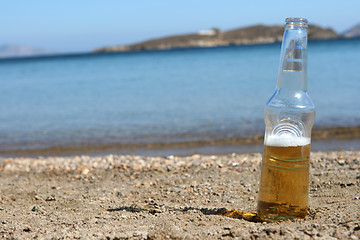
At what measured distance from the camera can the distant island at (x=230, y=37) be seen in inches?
5027

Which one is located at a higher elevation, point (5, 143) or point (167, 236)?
point (167, 236)

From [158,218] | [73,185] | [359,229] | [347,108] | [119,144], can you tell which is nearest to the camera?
[359,229]

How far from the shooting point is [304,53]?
3107mm

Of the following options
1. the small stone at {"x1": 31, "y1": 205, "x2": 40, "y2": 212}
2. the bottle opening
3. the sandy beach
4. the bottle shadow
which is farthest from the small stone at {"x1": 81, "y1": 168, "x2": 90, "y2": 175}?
the bottle opening

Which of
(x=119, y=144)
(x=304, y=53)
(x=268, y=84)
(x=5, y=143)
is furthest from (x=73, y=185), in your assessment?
(x=268, y=84)

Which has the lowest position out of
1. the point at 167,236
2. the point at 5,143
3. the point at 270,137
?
the point at 5,143

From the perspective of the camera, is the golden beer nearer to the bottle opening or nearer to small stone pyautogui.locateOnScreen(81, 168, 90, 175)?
the bottle opening

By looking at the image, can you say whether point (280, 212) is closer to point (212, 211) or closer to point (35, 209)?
point (212, 211)

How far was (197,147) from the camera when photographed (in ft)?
31.3

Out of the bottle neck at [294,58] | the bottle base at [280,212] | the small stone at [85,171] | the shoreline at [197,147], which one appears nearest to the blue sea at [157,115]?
the shoreline at [197,147]

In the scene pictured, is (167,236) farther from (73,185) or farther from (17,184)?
(17,184)

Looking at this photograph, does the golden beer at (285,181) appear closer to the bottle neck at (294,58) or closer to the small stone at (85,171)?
the bottle neck at (294,58)

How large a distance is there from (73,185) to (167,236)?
297 centimetres

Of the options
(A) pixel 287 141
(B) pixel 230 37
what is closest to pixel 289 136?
(A) pixel 287 141
